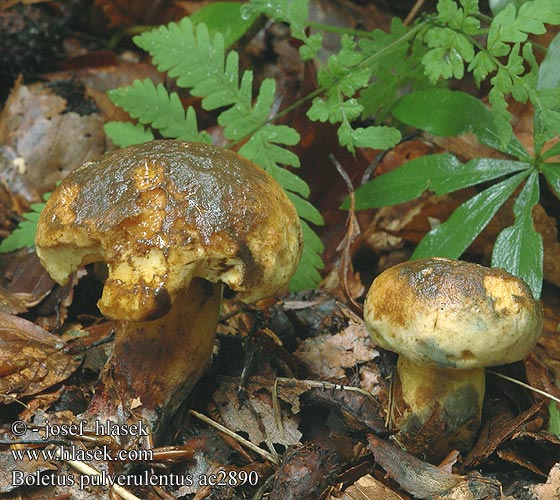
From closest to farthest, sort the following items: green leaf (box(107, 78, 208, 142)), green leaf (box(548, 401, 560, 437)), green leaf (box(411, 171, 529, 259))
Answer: green leaf (box(548, 401, 560, 437)) < green leaf (box(411, 171, 529, 259)) < green leaf (box(107, 78, 208, 142))

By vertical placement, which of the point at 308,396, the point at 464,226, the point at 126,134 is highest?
the point at 126,134

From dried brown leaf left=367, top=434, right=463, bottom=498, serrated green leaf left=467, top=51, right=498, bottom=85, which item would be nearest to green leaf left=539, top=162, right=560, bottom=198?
serrated green leaf left=467, top=51, right=498, bottom=85

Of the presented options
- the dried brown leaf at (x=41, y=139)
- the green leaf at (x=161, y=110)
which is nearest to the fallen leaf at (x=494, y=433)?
the green leaf at (x=161, y=110)

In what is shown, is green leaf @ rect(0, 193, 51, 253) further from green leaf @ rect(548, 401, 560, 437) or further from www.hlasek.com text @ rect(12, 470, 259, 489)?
green leaf @ rect(548, 401, 560, 437)

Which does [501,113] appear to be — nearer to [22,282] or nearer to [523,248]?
[523,248]

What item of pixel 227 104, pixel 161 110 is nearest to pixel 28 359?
pixel 161 110

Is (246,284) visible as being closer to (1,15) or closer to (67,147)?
(67,147)
